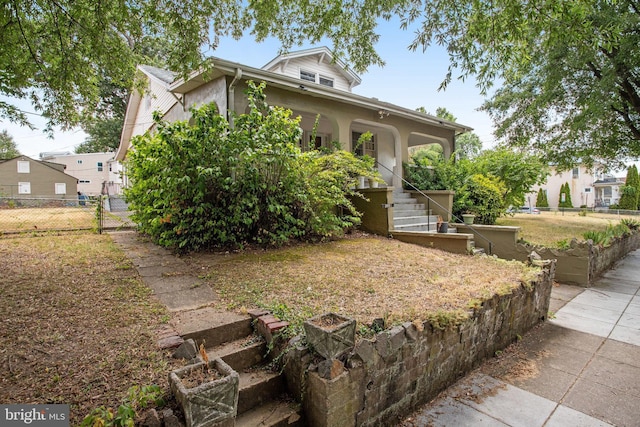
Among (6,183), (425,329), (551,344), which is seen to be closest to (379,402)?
(425,329)

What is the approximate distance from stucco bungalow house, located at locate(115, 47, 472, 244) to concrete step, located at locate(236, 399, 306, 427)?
435 centimetres

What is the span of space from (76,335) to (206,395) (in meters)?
1.51

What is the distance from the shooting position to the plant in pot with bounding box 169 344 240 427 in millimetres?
1682

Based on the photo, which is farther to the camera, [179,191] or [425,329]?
[179,191]

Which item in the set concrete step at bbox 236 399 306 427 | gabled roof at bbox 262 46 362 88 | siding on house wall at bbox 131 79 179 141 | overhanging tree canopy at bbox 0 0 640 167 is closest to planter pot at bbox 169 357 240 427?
concrete step at bbox 236 399 306 427

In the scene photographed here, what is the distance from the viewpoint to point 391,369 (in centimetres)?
248

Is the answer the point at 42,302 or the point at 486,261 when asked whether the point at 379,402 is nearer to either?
the point at 42,302

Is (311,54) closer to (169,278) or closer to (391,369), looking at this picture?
(169,278)

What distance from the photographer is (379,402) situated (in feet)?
7.92

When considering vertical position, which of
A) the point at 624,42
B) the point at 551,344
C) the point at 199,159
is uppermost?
the point at 624,42

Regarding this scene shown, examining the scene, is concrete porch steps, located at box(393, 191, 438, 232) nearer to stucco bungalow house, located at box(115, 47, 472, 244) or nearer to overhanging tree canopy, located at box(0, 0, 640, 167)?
stucco bungalow house, located at box(115, 47, 472, 244)

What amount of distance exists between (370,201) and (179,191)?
4273 millimetres

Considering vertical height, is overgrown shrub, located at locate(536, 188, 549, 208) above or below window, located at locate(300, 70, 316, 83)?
below

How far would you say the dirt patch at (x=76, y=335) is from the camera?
192 cm
